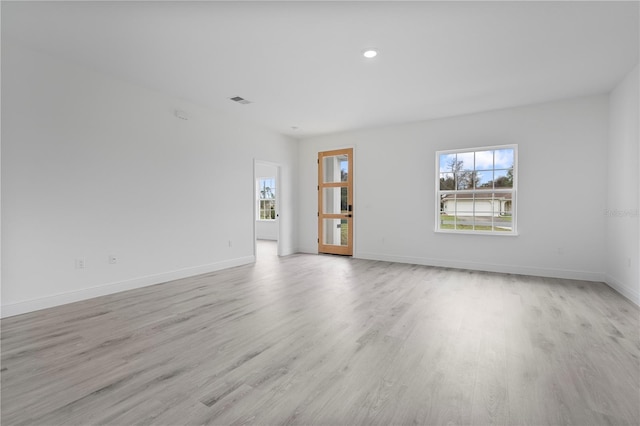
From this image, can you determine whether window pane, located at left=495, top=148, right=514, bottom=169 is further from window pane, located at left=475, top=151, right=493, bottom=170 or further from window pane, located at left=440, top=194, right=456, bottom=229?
window pane, located at left=440, top=194, right=456, bottom=229

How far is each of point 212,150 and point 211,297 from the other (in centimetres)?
276

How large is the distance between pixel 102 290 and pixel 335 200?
4.74 meters

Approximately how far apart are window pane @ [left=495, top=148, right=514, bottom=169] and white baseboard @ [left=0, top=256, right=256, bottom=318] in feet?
17.1

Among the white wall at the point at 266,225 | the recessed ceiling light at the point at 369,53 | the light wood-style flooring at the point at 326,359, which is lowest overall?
the light wood-style flooring at the point at 326,359

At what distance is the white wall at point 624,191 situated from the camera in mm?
3785

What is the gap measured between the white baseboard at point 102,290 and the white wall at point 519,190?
333cm

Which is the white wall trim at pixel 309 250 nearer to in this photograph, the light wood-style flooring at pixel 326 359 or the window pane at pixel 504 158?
the light wood-style flooring at pixel 326 359

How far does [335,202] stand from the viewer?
723 cm

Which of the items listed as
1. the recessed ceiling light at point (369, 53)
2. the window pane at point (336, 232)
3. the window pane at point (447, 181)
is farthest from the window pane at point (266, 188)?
the recessed ceiling light at point (369, 53)

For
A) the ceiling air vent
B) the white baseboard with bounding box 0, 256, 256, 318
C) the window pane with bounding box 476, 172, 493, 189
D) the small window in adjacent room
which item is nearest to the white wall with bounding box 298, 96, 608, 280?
the window pane with bounding box 476, 172, 493, 189

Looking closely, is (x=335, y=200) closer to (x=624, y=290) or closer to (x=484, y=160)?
(x=484, y=160)

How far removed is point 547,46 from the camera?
3.22 m

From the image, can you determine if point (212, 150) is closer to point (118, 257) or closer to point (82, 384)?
point (118, 257)

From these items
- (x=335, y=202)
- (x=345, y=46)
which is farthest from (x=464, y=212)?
(x=345, y=46)
